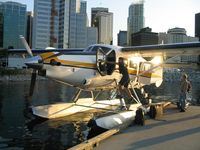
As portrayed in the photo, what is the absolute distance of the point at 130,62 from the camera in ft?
46.0

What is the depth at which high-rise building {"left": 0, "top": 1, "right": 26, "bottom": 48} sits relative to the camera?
133 meters

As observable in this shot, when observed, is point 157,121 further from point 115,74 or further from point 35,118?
point 35,118

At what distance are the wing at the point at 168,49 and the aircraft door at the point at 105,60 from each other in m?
0.90

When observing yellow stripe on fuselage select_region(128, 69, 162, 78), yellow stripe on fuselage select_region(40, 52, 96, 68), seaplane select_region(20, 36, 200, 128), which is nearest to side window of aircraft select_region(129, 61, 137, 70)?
seaplane select_region(20, 36, 200, 128)

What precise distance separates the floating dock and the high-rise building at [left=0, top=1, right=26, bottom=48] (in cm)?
12488

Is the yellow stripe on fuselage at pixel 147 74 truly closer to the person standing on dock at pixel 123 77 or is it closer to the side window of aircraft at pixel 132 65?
the side window of aircraft at pixel 132 65

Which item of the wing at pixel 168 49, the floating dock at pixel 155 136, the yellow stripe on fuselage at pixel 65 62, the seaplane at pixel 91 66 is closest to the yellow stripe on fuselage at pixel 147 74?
the seaplane at pixel 91 66

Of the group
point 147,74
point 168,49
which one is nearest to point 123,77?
point 168,49

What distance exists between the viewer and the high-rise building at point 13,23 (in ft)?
437

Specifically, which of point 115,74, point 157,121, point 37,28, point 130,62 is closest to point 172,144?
point 157,121

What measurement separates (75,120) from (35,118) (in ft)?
5.27

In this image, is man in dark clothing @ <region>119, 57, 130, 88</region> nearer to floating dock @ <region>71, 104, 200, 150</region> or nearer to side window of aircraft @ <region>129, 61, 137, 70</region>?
floating dock @ <region>71, 104, 200, 150</region>

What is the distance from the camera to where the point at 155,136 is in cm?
883

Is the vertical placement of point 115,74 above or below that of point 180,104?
above
